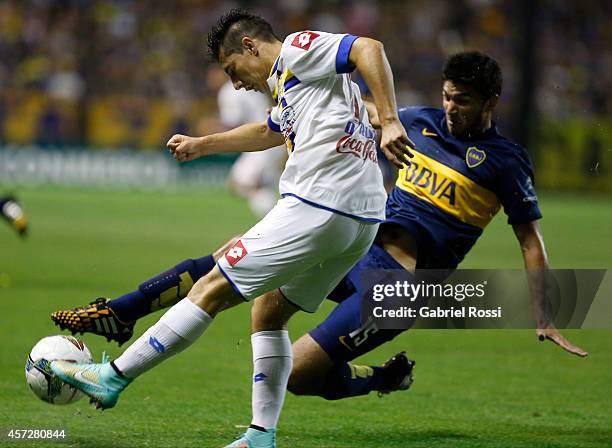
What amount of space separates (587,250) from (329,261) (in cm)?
1012

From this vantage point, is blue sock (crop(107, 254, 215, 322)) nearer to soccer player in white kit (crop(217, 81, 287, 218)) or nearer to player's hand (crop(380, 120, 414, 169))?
player's hand (crop(380, 120, 414, 169))

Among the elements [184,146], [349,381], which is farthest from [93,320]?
[349,381]

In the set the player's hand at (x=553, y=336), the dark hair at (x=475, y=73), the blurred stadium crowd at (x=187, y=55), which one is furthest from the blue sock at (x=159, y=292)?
the blurred stadium crowd at (x=187, y=55)

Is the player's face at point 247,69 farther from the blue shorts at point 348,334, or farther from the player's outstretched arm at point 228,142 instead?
the blue shorts at point 348,334

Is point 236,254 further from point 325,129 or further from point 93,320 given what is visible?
point 93,320

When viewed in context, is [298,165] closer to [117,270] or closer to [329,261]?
[329,261]

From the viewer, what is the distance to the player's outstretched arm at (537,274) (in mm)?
5277

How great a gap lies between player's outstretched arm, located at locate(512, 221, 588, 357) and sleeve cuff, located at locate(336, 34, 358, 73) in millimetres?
1597

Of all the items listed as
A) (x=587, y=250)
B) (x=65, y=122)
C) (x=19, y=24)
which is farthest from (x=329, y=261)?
(x=19, y=24)

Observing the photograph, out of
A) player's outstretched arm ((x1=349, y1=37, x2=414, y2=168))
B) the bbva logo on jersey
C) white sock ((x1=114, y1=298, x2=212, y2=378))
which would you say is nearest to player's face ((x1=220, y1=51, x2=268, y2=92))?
the bbva logo on jersey

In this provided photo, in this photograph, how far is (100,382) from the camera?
15.1ft

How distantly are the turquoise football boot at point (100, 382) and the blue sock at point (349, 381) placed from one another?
1.36m

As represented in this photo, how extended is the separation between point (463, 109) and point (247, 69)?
146 cm

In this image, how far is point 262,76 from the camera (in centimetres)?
479
